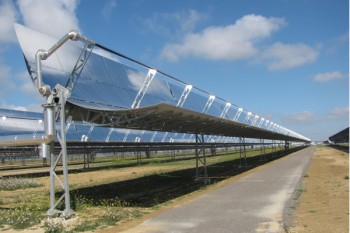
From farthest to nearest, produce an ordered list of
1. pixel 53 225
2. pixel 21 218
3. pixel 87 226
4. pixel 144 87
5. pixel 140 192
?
pixel 144 87, pixel 140 192, pixel 21 218, pixel 87 226, pixel 53 225

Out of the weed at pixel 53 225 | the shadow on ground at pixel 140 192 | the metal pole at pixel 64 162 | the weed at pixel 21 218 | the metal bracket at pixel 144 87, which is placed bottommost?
the shadow on ground at pixel 140 192

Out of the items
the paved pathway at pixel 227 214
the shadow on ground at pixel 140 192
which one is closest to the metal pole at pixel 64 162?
the paved pathway at pixel 227 214

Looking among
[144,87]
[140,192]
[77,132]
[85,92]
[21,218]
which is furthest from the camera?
[77,132]

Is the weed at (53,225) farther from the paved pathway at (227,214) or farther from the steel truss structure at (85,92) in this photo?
the paved pathway at (227,214)

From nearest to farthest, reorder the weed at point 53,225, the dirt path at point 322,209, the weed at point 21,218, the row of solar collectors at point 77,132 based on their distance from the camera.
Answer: the dirt path at point 322,209 → the weed at point 53,225 → the weed at point 21,218 → the row of solar collectors at point 77,132

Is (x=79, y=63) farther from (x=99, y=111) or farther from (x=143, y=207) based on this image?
(x=143, y=207)

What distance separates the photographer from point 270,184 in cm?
2111

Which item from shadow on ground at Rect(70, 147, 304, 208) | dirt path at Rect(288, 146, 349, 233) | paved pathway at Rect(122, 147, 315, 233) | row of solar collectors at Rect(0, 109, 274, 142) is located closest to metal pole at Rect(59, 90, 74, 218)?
paved pathway at Rect(122, 147, 315, 233)

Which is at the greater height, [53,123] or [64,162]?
[53,123]

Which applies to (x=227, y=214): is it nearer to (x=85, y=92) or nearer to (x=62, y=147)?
(x=62, y=147)

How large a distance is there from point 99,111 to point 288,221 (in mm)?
7909

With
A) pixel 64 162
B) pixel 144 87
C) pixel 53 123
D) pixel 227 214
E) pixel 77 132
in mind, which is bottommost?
pixel 227 214

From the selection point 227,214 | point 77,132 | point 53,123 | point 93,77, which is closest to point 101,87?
point 93,77

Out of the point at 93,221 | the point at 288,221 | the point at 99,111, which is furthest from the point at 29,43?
the point at 288,221
